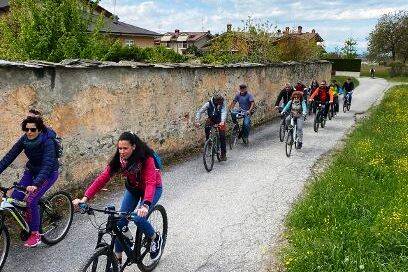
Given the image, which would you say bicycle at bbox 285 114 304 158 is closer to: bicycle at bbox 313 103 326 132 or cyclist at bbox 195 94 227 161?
cyclist at bbox 195 94 227 161

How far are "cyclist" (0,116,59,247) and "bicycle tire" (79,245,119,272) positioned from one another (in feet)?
5.89

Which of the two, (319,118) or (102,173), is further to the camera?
(319,118)

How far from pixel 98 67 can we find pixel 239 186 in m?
3.80

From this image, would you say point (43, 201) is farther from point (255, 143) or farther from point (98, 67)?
point (255, 143)

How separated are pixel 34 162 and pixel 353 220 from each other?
15.4ft

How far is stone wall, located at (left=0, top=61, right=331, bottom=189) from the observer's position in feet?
22.1

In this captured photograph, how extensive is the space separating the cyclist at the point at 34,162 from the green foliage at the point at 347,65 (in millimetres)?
65141

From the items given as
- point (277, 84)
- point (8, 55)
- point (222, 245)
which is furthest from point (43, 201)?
point (277, 84)

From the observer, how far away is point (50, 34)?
44.8 ft

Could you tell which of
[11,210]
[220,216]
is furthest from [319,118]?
[11,210]

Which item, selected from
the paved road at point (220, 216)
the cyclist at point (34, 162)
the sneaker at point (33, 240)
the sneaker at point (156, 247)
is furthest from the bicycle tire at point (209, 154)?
the sneaker at point (33, 240)

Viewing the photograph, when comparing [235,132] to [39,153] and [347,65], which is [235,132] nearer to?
[39,153]

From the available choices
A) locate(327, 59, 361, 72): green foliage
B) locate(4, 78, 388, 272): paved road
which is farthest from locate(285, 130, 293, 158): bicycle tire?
locate(327, 59, 361, 72): green foliage

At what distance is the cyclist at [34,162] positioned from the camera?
5.58 meters
